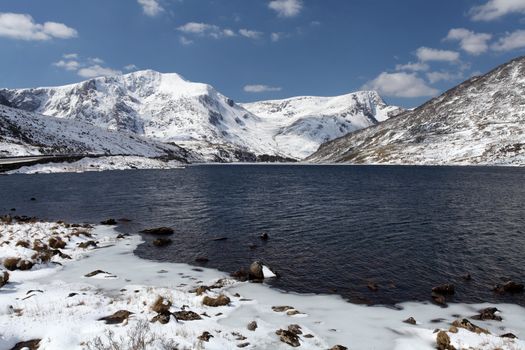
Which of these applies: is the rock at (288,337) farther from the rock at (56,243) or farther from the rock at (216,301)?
the rock at (56,243)

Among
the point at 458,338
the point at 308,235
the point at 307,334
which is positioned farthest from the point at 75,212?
the point at 458,338

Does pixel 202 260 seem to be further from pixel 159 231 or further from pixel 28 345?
pixel 28 345

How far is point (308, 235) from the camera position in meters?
46.3

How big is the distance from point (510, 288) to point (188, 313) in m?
22.7

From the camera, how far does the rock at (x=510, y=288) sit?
27.4 m

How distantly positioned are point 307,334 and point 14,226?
124 ft

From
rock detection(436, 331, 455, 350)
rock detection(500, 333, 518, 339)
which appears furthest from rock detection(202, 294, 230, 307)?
rock detection(500, 333, 518, 339)

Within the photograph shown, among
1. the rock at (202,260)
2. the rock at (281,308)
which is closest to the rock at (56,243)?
the rock at (202,260)

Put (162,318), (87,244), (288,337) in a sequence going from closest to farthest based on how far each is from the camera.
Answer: (162,318)
(288,337)
(87,244)

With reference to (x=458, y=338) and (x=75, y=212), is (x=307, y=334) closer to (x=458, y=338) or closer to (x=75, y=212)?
(x=458, y=338)

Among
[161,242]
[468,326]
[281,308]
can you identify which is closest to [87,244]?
[161,242]

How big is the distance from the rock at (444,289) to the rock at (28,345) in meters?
24.2

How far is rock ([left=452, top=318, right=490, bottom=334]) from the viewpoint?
19641 mm

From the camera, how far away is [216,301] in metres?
22.3
